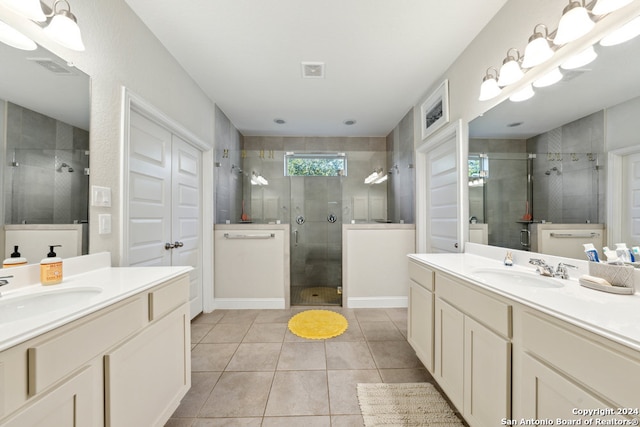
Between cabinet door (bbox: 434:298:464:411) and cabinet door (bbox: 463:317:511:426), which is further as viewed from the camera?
cabinet door (bbox: 434:298:464:411)

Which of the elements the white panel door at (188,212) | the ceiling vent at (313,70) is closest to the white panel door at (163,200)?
the white panel door at (188,212)

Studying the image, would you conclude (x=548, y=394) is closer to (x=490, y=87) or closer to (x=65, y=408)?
(x=65, y=408)

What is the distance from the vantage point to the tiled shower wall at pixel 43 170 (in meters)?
1.04

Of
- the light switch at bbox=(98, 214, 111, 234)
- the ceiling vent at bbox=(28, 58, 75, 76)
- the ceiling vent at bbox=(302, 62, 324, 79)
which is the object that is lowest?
the light switch at bbox=(98, 214, 111, 234)

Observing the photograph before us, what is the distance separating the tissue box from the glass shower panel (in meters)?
2.44

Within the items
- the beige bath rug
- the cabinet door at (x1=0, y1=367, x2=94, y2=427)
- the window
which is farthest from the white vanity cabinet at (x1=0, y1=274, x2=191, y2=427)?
the window

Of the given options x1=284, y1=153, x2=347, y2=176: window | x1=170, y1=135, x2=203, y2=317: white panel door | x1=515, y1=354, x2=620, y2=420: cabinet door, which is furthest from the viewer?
x1=284, y1=153, x2=347, y2=176: window

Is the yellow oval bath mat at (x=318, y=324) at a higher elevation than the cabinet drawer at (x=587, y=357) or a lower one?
lower

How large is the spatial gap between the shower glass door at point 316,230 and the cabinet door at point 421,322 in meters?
1.49

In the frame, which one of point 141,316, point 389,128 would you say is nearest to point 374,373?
point 141,316

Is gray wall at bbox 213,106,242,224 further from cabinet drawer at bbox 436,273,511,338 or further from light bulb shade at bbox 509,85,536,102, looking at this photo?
light bulb shade at bbox 509,85,536,102

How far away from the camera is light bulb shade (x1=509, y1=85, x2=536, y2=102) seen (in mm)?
1481

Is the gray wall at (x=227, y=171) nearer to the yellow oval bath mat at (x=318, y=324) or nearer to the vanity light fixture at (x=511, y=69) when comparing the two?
the yellow oval bath mat at (x=318, y=324)

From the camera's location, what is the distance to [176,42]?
1.93 meters
